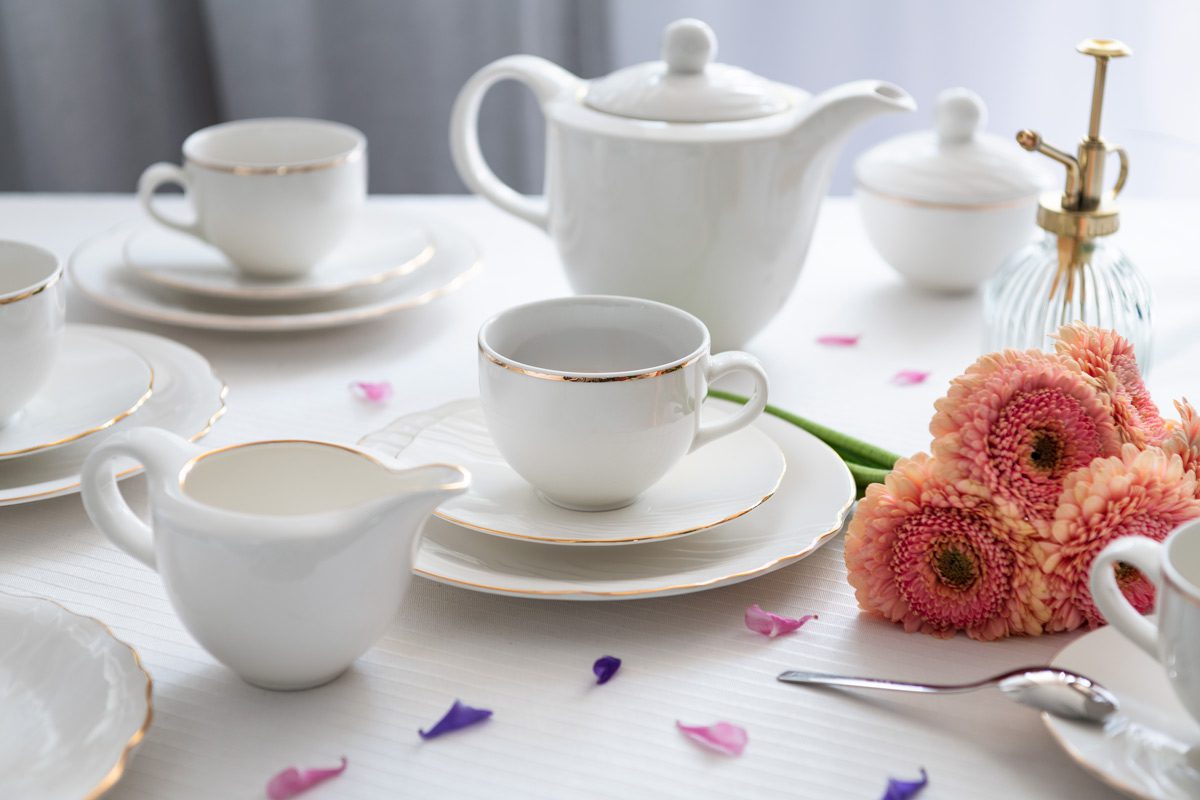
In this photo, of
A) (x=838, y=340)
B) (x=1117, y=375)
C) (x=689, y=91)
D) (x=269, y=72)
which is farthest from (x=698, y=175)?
(x=269, y=72)

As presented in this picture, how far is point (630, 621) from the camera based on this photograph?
0.55 m

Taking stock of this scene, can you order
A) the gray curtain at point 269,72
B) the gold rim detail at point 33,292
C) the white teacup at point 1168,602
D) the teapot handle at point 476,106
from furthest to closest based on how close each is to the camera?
the gray curtain at point 269,72 → the teapot handle at point 476,106 → the gold rim detail at point 33,292 → the white teacup at point 1168,602

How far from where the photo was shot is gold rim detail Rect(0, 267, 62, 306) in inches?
24.1

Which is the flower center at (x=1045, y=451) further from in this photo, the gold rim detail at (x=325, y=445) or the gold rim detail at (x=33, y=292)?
the gold rim detail at (x=33, y=292)

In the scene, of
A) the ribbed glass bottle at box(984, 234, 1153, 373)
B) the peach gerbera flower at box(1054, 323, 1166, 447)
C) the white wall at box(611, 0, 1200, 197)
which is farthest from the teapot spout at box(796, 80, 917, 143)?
the white wall at box(611, 0, 1200, 197)

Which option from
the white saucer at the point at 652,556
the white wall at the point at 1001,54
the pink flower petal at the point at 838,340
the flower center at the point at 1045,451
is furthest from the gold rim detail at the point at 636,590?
the white wall at the point at 1001,54

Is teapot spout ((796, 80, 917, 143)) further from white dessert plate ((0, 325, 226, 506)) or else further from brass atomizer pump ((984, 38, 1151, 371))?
white dessert plate ((0, 325, 226, 506))

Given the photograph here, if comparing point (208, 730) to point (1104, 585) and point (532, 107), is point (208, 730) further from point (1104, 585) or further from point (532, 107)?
point (532, 107)

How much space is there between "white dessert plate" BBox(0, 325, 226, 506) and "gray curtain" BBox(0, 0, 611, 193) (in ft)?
3.45

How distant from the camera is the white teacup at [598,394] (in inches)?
22.0

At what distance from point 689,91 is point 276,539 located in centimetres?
43

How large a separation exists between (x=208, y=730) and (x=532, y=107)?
141cm

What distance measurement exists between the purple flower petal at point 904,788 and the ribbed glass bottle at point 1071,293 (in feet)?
1.18

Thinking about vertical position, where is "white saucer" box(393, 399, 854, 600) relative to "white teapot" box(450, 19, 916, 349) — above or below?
below
